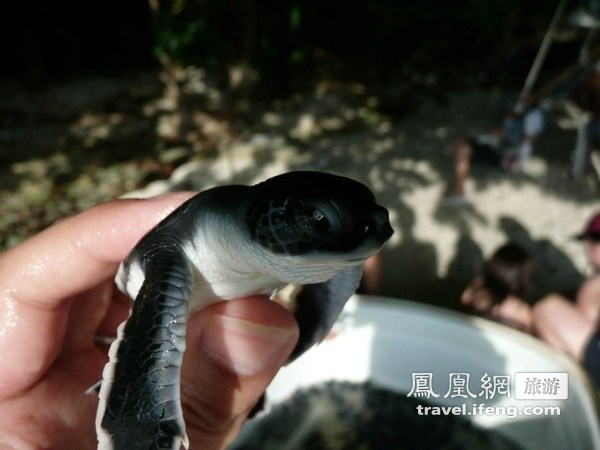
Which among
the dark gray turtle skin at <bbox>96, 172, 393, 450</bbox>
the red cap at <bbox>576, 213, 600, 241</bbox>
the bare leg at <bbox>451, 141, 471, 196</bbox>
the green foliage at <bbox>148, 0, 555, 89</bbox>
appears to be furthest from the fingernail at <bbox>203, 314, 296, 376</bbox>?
the green foliage at <bbox>148, 0, 555, 89</bbox>

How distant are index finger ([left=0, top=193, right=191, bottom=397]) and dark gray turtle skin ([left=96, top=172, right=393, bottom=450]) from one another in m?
0.17

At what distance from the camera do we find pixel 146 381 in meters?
0.93

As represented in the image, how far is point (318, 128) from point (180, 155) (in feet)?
5.29

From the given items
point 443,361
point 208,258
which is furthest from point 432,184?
point 208,258

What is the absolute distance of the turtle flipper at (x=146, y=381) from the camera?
912 millimetres

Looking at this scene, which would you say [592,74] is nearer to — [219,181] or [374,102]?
[374,102]

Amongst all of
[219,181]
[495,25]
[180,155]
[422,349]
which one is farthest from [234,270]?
[495,25]

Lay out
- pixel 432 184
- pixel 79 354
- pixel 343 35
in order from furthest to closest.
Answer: pixel 343 35 → pixel 432 184 → pixel 79 354

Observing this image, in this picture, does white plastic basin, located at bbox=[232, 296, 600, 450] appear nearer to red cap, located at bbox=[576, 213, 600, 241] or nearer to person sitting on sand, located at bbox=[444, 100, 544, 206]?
red cap, located at bbox=[576, 213, 600, 241]

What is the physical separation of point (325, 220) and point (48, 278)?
794 mm

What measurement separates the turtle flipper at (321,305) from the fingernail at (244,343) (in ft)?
0.91

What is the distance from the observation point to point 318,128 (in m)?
5.68

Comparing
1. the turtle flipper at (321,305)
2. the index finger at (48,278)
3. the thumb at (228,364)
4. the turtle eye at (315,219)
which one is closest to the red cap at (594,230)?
the turtle flipper at (321,305)

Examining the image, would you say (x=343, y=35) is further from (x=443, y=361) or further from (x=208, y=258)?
(x=208, y=258)
